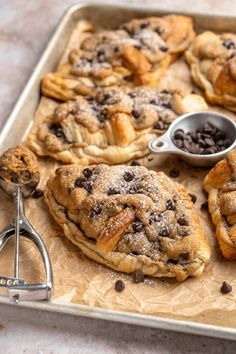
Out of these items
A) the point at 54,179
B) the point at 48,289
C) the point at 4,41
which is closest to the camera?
the point at 48,289

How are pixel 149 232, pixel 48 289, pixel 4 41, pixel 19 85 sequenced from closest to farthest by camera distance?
pixel 48 289, pixel 149 232, pixel 19 85, pixel 4 41

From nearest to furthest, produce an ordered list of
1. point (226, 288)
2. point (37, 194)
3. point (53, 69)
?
point (226, 288) < point (37, 194) < point (53, 69)

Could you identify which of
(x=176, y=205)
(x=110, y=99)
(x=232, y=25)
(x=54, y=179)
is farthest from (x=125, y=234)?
(x=232, y=25)

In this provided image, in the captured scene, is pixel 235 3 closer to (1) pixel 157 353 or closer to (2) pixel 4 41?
(2) pixel 4 41

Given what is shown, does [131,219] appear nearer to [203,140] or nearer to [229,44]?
[203,140]

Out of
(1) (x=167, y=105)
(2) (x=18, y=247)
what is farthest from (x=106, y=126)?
(2) (x=18, y=247)

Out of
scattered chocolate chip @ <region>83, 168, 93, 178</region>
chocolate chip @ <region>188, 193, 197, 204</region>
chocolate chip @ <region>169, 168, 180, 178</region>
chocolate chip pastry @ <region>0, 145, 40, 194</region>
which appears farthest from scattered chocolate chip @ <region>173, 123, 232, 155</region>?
chocolate chip pastry @ <region>0, 145, 40, 194</region>
